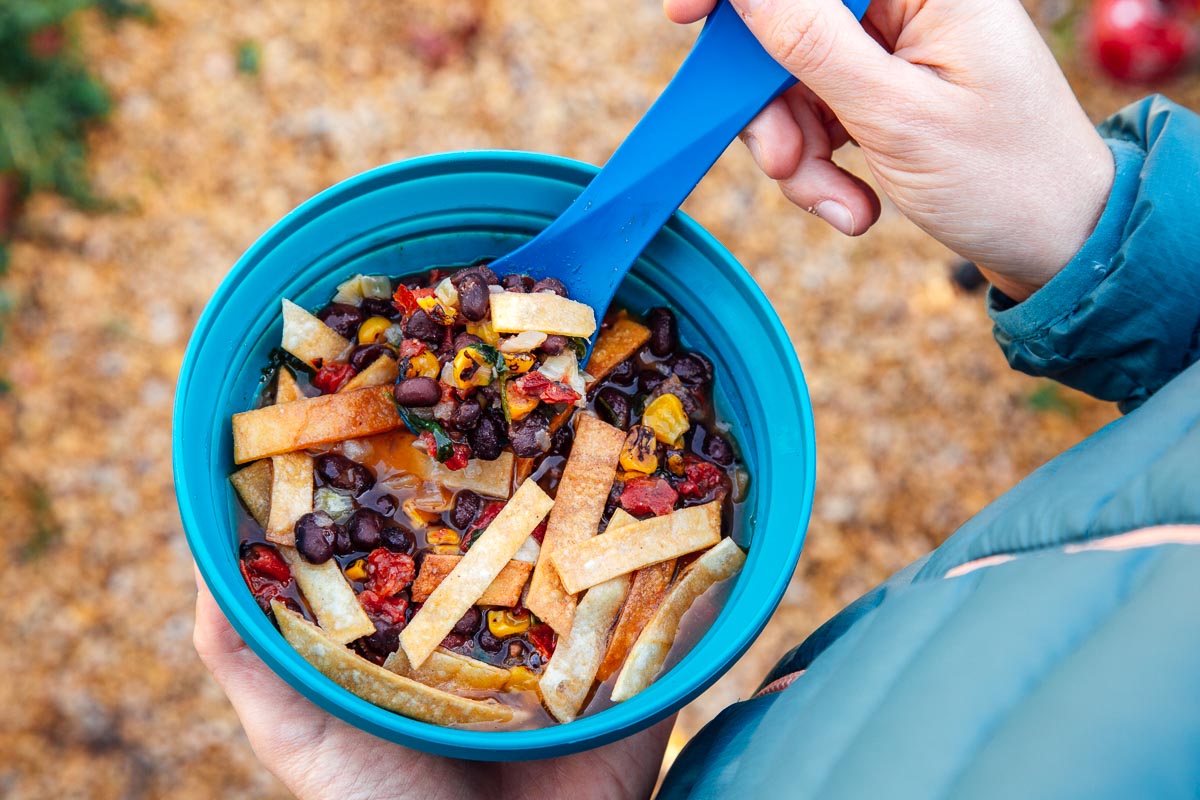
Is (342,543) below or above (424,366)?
below

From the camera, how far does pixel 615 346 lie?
230 centimetres

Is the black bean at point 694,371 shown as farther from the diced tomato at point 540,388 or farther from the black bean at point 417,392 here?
the black bean at point 417,392

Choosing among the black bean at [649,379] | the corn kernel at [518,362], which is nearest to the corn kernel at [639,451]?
the black bean at [649,379]

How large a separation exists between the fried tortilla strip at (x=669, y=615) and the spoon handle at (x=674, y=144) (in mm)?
768

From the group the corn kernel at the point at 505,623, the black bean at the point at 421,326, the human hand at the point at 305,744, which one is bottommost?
the human hand at the point at 305,744

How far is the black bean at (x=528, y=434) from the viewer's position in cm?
208

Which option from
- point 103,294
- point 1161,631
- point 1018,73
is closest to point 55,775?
point 103,294

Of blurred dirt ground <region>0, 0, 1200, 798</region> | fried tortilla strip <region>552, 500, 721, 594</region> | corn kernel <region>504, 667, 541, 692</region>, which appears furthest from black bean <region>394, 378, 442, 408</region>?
blurred dirt ground <region>0, 0, 1200, 798</region>

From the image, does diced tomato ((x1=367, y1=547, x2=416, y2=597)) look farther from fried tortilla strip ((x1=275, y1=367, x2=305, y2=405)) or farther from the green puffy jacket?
the green puffy jacket

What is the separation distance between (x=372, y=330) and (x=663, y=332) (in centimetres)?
75

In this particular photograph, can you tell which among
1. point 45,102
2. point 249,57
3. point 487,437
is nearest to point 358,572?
point 487,437

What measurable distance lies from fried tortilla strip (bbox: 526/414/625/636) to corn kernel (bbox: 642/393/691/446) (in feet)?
0.33

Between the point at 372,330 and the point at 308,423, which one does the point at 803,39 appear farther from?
the point at 308,423

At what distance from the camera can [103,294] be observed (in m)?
3.76
